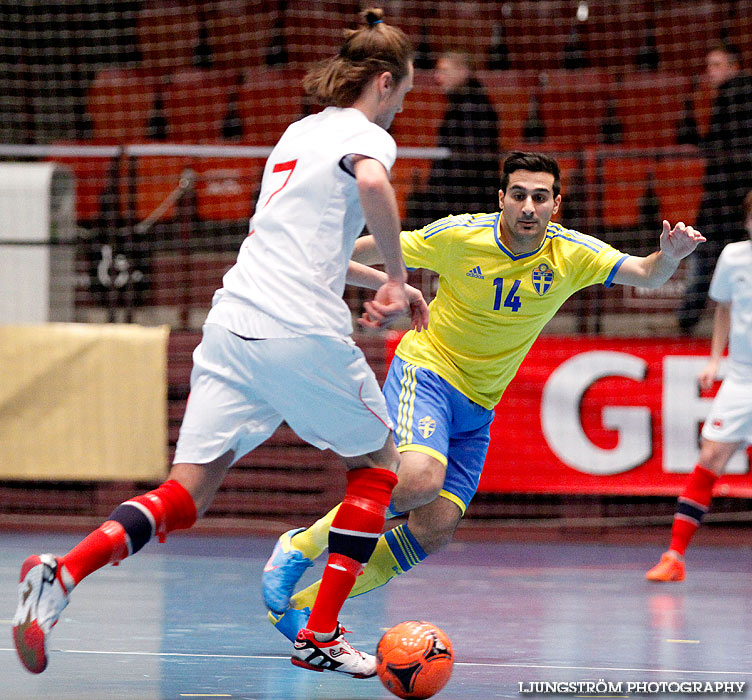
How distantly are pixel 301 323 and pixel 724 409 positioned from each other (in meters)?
3.84

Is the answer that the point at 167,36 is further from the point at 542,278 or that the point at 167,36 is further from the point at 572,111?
the point at 542,278

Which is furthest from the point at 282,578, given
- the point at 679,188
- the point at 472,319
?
the point at 679,188

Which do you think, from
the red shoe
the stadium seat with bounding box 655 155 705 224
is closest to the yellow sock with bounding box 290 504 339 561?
the red shoe

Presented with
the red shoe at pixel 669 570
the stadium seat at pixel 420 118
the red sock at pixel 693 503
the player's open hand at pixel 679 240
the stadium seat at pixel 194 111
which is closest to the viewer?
the player's open hand at pixel 679 240

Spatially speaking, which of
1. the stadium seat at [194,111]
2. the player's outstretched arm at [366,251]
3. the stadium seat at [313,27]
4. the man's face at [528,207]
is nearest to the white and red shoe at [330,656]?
the player's outstretched arm at [366,251]

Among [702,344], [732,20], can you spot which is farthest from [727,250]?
[732,20]

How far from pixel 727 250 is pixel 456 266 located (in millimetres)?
2698

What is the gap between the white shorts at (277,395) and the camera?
3160 mm

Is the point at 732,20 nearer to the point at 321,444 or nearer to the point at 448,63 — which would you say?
the point at 448,63

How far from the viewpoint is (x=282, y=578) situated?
3.88 m

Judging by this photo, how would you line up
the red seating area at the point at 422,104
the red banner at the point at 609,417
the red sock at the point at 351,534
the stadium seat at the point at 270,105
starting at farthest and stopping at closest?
the stadium seat at the point at 270,105
the red seating area at the point at 422,104
the red banner at the point at 609,417
the red sock at the point at 351,534

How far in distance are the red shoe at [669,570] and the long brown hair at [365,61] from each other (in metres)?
3.83

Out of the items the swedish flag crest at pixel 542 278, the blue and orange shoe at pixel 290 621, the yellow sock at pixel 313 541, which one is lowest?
the blue and orange shoe at pixel 290 621

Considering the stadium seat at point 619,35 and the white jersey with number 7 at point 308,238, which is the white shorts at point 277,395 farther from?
the stadium seat at point 619,35
